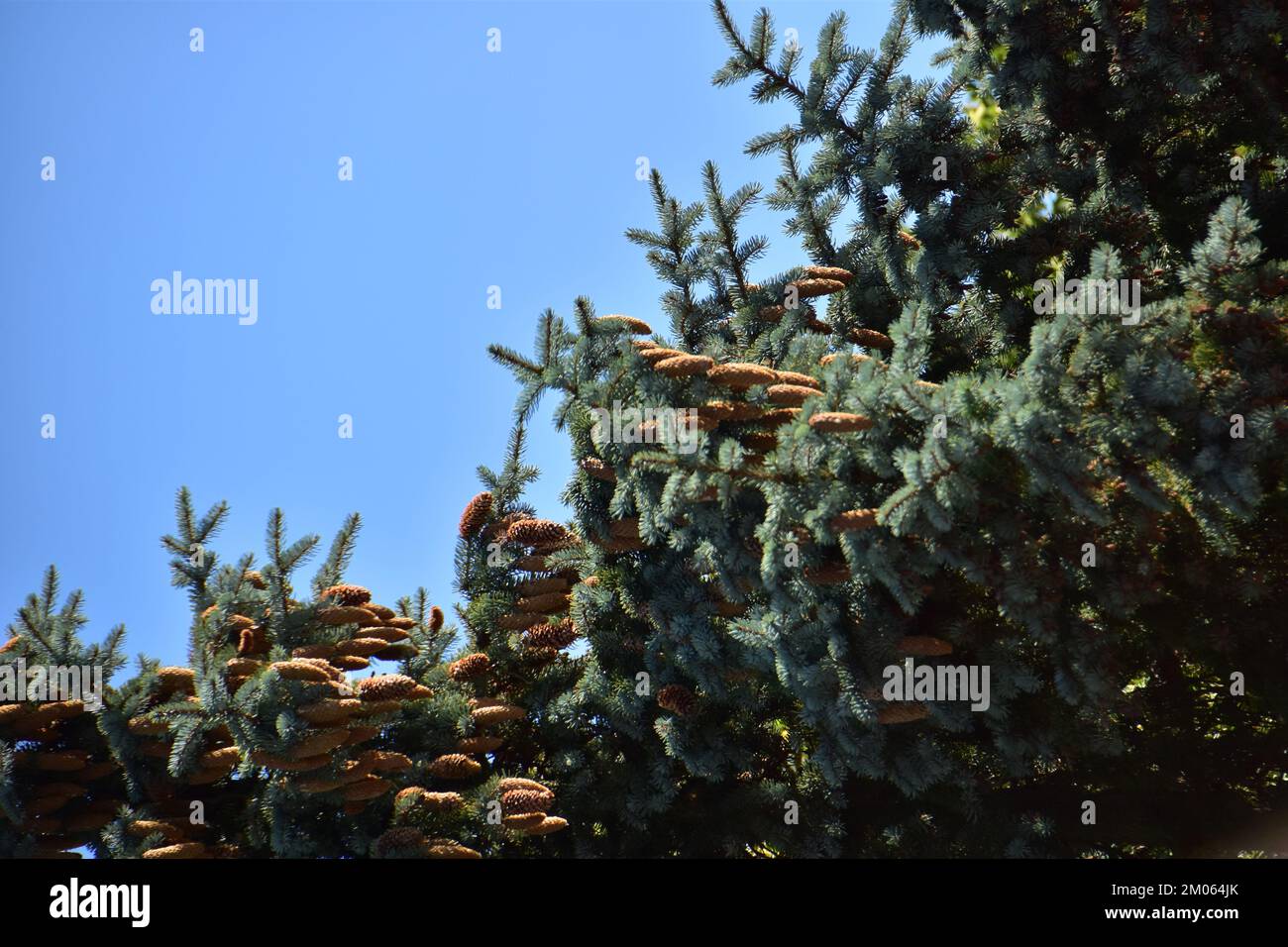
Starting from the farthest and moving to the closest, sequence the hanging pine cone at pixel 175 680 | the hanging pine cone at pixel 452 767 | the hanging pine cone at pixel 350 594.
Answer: the hanging pine cone at pixel 350 594 → the hanging pine cone at pixel 175 680 → the hanging pine cone at pixel 452 767

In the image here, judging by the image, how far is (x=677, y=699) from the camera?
4523 millimetres

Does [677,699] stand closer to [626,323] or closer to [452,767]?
[452,767]

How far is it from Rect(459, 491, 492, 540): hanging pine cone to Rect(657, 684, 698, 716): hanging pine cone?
121cm

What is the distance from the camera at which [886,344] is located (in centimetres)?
544

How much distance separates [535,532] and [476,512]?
335 mm

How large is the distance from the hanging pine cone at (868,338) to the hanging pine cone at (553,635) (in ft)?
6.54

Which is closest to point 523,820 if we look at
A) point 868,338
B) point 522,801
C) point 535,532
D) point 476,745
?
point 522,801

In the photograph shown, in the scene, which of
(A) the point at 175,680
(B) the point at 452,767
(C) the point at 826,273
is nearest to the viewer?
(B) the point at 452,767

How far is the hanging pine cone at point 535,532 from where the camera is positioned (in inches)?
192

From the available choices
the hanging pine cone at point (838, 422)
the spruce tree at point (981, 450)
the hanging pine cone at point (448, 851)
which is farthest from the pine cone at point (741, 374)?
the hanging pine cone at point (448, 851)

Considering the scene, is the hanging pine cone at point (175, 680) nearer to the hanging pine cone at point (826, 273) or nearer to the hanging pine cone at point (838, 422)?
the hanging pine cone at point (838, 422)
